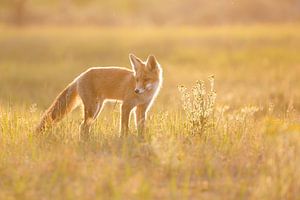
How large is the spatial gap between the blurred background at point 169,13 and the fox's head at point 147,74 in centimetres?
3384

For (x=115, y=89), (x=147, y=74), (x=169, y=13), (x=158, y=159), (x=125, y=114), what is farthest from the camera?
(x=169, y=13)

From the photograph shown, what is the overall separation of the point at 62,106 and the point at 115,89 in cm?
A: 89

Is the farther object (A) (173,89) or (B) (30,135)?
(A) (173,89)

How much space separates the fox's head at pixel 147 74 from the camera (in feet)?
33.6

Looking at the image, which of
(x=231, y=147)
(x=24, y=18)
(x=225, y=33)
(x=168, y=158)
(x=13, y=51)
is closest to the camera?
(x=168, y=158)

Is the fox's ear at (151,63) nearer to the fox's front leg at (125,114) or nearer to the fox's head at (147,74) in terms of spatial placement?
the fox's head at (147,74)

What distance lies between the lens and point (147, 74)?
10.4 m

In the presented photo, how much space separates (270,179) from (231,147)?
1427mm

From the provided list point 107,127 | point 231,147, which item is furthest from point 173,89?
point 231,147

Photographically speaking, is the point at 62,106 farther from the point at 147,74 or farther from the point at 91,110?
the point at 147,74

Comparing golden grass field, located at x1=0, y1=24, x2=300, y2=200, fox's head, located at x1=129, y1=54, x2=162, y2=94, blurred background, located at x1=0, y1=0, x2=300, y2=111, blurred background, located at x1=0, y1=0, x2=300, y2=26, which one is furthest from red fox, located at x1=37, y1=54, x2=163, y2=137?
blurred background, located at x1=0, y1=0, x2=300, y2=26

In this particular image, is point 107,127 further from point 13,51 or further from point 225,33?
point 225,33

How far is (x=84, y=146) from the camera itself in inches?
340

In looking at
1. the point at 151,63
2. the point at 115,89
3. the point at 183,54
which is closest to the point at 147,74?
the point at 151,63
